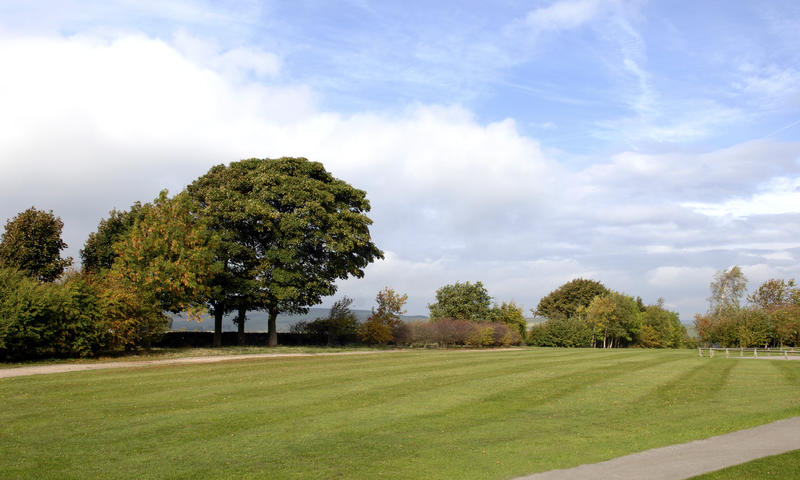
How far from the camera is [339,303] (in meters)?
49.3

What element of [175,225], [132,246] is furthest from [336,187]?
[132,246]

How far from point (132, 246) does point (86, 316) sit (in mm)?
7464

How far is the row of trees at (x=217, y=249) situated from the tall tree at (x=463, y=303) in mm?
19704

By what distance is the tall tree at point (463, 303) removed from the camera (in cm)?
6091

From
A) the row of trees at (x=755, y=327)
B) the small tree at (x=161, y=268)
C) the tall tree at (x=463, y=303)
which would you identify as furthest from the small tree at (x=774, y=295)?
the small tree at (x=161, y=268)

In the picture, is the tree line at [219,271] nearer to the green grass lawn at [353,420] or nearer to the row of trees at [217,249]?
the row of trees at [217,249]

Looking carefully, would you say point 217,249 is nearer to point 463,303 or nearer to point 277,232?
point 277,232

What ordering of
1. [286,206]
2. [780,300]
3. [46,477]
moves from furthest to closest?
[780,300] < [286,206] < [46,477]

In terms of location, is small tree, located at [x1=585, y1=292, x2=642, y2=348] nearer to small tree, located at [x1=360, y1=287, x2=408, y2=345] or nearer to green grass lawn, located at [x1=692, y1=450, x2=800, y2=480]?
small tree, located at [x1=360, y1=287, x2=408, y2=345]

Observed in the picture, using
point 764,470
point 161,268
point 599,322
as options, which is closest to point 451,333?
point 599,322

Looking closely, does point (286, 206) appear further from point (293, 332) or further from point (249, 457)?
point (249, 457)

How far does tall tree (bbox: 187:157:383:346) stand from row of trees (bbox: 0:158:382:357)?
9 centimetres

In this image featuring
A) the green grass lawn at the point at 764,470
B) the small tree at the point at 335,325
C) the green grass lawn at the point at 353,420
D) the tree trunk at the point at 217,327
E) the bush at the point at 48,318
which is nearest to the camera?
the green grass lawn at the point at 764,470

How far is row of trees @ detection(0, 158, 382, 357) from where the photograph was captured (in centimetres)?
3200
